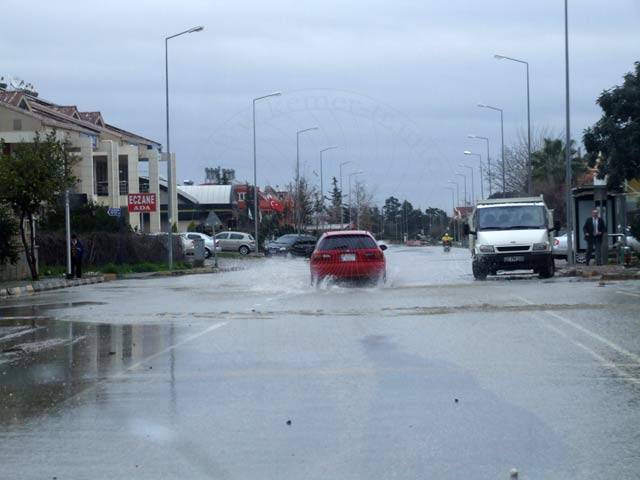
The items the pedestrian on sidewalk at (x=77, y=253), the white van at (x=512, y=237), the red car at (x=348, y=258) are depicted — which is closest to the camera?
the red car at (x=348, y=258)

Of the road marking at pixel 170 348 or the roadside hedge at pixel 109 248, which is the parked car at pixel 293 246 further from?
the road marking at pixel 170 348

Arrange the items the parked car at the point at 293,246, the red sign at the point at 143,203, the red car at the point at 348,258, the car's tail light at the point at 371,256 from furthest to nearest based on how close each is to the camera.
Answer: the parked car at the point at 293,246, the red sign at the point at 143,203, the car's tail light at the point at 371,256, the red car at the point at 348,258

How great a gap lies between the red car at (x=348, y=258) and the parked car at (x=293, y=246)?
117ft

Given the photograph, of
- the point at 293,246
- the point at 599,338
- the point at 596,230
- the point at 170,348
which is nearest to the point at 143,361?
the point at 170,348

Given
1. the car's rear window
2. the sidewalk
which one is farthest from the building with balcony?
the sidewalk

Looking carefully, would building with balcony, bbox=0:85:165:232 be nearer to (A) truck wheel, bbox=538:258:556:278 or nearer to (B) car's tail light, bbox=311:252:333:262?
(B) car's tail light, bbox=311:252:333:262

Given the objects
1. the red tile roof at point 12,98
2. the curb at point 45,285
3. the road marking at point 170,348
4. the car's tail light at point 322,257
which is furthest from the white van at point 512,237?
the red tile roof at point 12,98

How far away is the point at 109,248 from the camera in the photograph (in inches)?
1697

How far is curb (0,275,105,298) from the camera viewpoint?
2808cm

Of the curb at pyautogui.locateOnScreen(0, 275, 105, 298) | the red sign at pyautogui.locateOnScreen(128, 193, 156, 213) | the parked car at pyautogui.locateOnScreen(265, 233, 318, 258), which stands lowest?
the curb at pyautogui.locateOnScreen(0, 275, 105, 298)

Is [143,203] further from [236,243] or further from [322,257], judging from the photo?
[236,243]

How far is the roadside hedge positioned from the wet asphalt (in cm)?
2225

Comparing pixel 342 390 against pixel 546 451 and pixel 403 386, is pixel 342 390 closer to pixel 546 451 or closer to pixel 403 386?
pixel 403 386

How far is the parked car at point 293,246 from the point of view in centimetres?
6588
